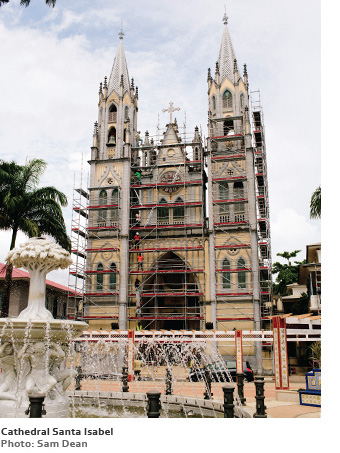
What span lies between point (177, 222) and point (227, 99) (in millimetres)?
12182

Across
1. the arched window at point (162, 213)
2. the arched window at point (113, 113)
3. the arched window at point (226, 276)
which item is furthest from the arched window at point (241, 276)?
the arched window at point (113, 113)

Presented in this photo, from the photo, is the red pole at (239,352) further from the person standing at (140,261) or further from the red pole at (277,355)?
the person standing at (140,261)

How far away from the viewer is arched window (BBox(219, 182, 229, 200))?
36062 millimetres

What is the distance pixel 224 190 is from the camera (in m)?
36.2

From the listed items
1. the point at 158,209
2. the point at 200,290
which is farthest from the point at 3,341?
the point at 158,209

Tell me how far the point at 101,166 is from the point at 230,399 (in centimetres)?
3274

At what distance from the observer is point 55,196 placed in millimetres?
23891

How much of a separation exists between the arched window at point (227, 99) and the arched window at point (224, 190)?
305 inches

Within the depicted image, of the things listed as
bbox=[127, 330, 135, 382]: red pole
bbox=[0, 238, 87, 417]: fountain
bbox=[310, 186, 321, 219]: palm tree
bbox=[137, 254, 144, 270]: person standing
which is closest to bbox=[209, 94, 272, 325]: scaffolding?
bbox=[137, 254, 144, 270]: person standing

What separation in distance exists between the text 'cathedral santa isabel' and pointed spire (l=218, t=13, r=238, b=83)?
0.43 feet

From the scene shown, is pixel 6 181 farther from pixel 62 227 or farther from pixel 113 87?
pixel 113 87

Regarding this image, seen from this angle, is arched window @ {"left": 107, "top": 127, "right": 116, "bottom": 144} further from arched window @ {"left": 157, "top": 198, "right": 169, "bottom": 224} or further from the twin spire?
arched window @ {"left": 157, "top": 198, "right": 169, "bottom": 224}

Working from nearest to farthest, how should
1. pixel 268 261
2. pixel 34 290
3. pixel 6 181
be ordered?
pixel 34 290, pixel 6 181, pixel 268 261
